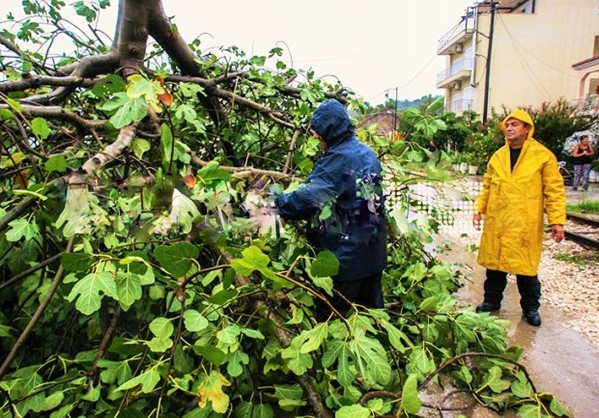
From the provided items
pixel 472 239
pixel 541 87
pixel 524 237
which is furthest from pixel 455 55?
pixel 524 237

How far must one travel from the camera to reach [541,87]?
1187 inches

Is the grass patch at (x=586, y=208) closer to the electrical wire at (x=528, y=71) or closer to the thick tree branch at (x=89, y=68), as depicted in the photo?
the thick tree branch at (x=89, y=68)

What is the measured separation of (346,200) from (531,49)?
3370 centimetres

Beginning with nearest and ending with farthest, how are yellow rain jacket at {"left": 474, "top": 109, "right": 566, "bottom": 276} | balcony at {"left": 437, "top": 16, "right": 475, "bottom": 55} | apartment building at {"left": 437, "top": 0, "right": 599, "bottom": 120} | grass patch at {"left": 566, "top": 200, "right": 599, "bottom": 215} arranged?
yellow rain jacket at {"left": 474, "top": 109, "right": 566, "bottom": 276} < grass patch at {"left": 566, "top": 200, "right": 599, "bottom": 215} < apartment building at {"left": 437, "top": 0, "right": 599, "bottom": 120} < balcony at {"left": 437, "top": 16, "right": 475, "bottom": 55}

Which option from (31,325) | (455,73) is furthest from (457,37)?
(31,325)

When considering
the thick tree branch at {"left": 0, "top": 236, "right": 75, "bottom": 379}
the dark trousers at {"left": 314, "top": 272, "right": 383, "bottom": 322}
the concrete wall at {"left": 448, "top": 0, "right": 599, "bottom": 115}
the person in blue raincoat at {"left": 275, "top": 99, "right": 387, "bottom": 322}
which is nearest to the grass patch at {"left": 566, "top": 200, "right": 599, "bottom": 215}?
the dark trousers at {"left": 314, "top": 272, "right": 383, "bottom": 322}

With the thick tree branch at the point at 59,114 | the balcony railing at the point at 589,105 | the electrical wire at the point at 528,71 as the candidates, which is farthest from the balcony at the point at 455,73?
the thick tree branch at the point at 59,114

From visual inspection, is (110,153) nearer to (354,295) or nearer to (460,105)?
(354,295)

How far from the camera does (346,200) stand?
6.76ft

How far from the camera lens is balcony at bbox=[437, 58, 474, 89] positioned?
106 feet

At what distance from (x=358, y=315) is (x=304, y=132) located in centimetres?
163

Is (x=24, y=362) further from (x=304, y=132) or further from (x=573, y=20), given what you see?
(x=573, y=20)

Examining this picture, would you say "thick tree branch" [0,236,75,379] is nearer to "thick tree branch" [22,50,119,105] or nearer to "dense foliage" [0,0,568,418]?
"dense foliage" [0,0,568,418]

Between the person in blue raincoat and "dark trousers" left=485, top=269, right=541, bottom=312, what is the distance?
1686 millimetres
